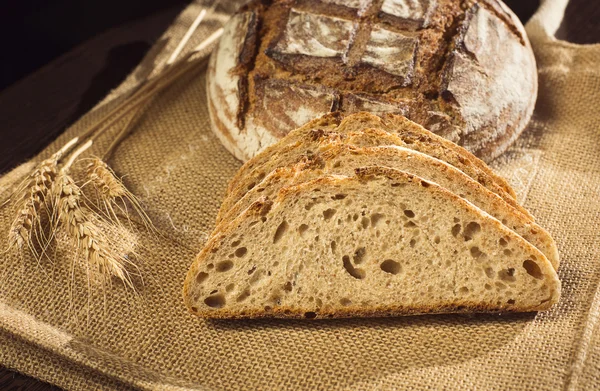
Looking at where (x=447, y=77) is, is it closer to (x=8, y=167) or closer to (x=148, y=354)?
(x=148, y=354)

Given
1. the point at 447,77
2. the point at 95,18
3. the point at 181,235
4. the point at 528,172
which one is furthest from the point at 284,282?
the point at 95,18

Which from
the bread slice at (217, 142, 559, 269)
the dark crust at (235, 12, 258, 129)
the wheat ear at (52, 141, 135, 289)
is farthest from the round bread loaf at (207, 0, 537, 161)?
the wheat ear at (52, 141, 135, 289)

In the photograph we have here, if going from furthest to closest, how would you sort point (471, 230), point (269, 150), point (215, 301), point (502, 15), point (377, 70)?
point (502, 15), point (377, 70), point (269, 150), point (215, 301), point (471, 230)

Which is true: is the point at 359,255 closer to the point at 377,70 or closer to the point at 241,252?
the point at 241,252

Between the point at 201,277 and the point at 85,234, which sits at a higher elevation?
the point at 85,234

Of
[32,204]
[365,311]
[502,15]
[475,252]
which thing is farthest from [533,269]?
[32,204]
